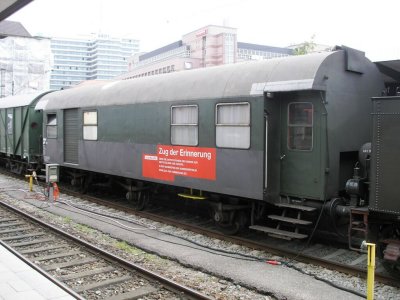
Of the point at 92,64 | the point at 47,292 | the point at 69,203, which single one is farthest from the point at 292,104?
the point at 92,64

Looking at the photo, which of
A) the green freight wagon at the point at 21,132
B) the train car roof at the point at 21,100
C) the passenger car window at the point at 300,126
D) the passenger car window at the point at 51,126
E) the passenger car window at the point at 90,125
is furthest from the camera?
the train car roof at the point at 21,100

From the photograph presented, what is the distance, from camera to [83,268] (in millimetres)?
7031

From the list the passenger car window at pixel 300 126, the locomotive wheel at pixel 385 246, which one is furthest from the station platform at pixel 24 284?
the passenger car window at pixel 300 126

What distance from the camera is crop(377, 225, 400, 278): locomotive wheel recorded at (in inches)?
244

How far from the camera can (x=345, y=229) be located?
8109mm

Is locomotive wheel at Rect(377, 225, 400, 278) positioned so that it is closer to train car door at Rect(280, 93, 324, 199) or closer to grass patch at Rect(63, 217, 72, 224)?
train car door at Rect(280, 93, 324, 199)

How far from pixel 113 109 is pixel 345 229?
6669mm

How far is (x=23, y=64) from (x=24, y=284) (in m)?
57.8

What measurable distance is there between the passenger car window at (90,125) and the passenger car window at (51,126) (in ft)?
7.62

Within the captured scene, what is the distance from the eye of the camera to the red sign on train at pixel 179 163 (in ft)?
29.1

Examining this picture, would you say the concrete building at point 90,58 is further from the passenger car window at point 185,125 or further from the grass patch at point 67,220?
the passenger car window at point 185,125

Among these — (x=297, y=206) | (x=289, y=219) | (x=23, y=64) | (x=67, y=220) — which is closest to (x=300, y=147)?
(x=297, y=206)

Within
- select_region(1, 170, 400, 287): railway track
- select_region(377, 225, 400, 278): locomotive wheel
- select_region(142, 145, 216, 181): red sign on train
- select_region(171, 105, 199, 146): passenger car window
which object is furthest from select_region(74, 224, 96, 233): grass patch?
select_region(377, 225, 400, 278): locomotive wheel

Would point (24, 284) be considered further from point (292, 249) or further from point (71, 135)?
point (71, 135)
